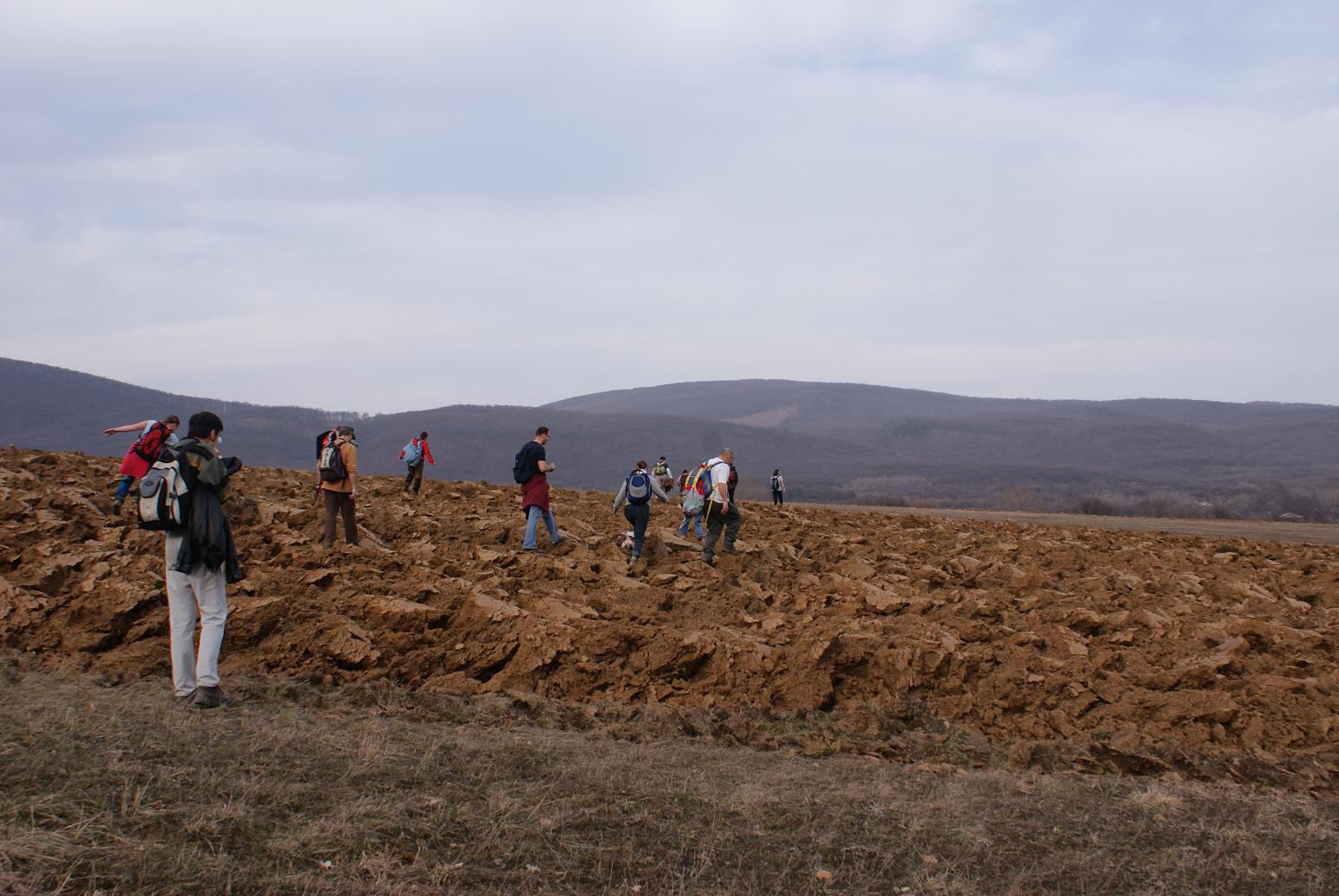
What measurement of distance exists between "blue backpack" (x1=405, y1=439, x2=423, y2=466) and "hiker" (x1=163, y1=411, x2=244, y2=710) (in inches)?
490

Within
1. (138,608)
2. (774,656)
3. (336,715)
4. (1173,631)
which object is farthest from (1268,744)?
(138,608)

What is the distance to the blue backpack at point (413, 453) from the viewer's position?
18.4 meters

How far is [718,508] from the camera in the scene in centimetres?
1235

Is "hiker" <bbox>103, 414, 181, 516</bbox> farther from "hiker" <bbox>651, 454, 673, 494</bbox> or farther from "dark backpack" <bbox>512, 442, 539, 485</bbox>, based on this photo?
"hiker" <bbox>651, 454, 673, 494</bbox>

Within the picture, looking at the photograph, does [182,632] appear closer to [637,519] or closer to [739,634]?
[739,634]

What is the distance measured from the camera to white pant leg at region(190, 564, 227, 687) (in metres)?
5.99

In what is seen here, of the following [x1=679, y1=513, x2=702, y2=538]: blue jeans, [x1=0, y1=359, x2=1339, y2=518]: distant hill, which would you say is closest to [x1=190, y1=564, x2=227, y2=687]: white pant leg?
[x1=679, y1=513, x2=702, y2=538]: blue jeans

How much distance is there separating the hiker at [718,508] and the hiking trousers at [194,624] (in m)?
6.97

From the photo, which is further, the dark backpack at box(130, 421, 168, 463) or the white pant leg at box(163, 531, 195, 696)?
the dark backpack at box(130, 421, 168, 463)

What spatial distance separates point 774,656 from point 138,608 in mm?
5344

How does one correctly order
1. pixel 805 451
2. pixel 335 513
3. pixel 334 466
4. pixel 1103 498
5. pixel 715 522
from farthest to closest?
pixel 805 451
pixel 1103 498
pixel 715 522
pixel 335 513
pixel 334 466

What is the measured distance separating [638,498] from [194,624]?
6.38 meters

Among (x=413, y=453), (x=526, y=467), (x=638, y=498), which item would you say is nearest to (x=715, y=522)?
(x=638, y=498)

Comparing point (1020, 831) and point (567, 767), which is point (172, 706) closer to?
point (567, 767)
